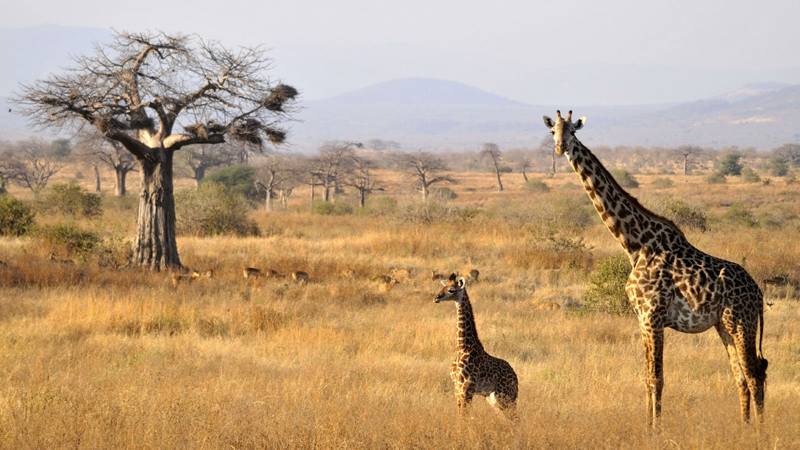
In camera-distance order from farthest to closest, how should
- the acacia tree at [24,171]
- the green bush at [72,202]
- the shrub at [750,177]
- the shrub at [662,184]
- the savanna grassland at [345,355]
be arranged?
the shrub at [750,177]
the shrub at [662,184]
the acacia tree at [24,171]
the green bush at [72,202]
the savanna grassland at [345,355]

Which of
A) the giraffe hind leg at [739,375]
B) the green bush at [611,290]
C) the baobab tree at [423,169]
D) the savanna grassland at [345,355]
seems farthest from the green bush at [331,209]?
the giraffe hind leg at [739,375]

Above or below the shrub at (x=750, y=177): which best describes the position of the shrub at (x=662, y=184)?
below

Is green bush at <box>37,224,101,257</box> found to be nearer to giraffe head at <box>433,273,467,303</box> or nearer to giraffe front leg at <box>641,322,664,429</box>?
giraffe head at <box>433,273,467,303</box>

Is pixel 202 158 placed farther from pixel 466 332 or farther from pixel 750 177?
pixel 466 332

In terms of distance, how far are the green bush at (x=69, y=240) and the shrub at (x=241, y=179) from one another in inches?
1446

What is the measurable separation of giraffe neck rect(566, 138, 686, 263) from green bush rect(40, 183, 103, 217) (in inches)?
1173

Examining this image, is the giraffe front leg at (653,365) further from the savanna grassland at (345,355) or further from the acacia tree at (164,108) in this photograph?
the acacia tree at (164,108)

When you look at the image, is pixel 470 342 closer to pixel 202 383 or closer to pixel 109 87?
pixel 202 383

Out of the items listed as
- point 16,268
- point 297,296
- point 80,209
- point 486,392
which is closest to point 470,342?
point 486,392

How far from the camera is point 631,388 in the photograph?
993 cm

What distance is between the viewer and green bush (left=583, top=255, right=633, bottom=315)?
15.2 m

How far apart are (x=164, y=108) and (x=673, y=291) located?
14.1 metres

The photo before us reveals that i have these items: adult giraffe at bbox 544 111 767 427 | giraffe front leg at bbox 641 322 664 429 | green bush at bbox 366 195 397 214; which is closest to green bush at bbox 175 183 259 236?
green bush at bbox 366 195 397 214

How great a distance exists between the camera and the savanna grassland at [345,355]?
22.9ft
